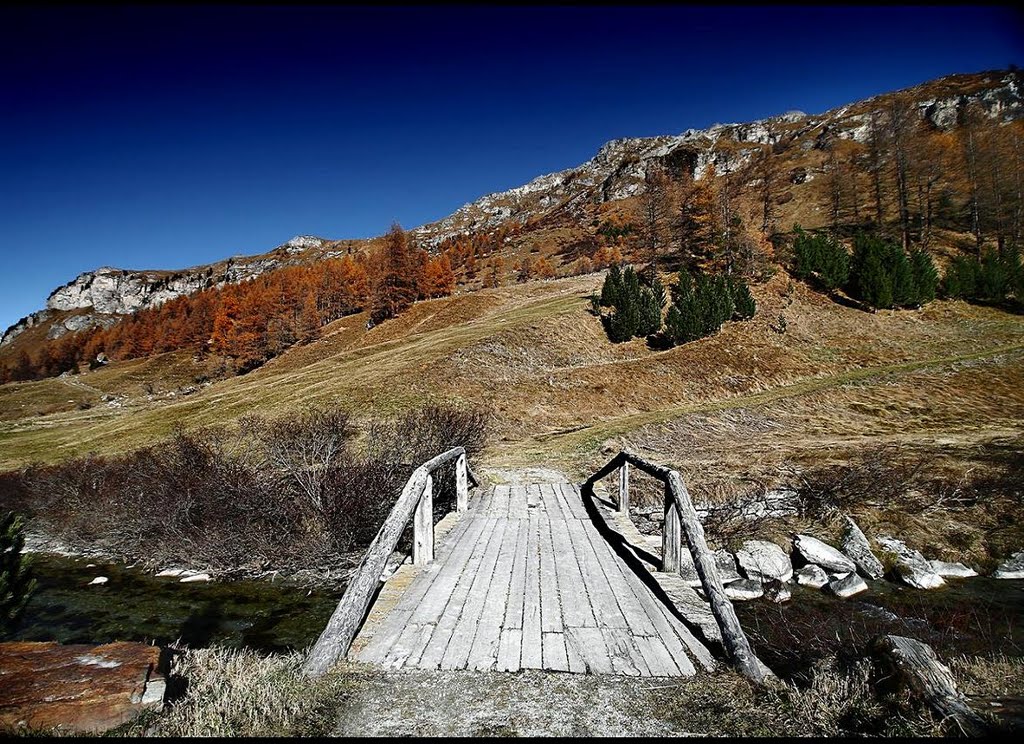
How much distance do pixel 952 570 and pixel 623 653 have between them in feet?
32.8

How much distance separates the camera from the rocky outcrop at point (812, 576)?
9875mm

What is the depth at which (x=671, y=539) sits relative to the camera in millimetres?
6332

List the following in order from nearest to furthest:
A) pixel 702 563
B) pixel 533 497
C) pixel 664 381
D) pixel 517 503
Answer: pixel 702 563
pixel 517 503
pixel 533 497
pixel 664 381

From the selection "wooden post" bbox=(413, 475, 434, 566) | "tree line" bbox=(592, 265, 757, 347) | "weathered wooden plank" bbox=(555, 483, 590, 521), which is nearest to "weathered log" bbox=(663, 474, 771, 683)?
"wooden post" bbox=(413, 475, 434, 566)

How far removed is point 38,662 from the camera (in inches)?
130

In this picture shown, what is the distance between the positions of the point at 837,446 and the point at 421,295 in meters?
50.6

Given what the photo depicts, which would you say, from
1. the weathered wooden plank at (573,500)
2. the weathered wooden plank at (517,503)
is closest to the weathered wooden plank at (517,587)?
the weathered wooden plank at (517,503)

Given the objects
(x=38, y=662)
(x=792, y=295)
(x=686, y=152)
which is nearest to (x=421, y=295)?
(x=792, y=295)

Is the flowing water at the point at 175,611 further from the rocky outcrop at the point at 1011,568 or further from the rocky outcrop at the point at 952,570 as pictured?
the rocky outcrop at the point at 1011,568

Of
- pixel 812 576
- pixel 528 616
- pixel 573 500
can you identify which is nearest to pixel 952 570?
pixel 812 576

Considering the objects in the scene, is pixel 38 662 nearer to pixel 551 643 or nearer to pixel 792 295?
pixel 551 643

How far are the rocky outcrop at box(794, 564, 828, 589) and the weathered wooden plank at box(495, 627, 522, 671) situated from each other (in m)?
8.03

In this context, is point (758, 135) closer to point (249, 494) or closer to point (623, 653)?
point (249, 494)

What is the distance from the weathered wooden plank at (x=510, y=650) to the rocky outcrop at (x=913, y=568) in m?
9.44
